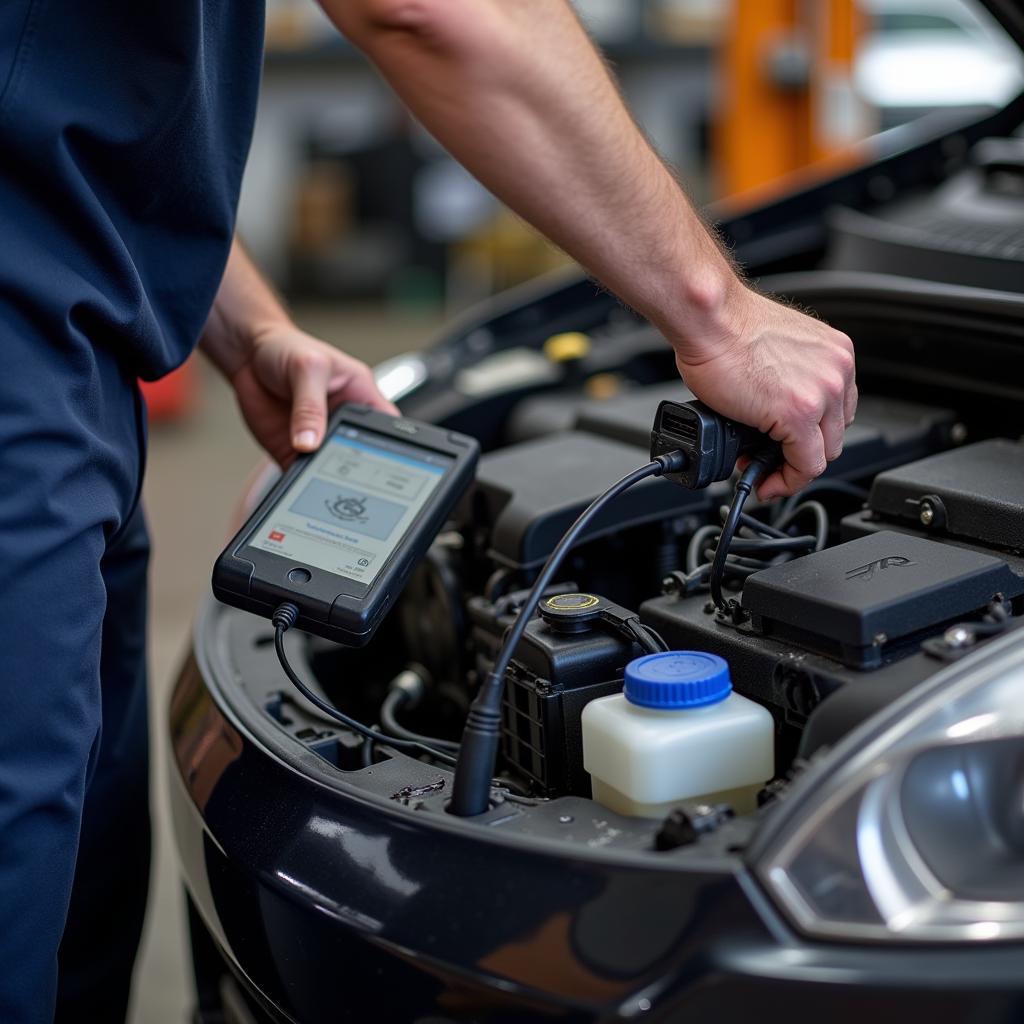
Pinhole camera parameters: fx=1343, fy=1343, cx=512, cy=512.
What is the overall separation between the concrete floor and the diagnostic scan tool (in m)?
0.38

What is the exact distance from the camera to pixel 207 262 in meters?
1.14

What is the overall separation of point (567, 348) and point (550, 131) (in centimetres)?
87

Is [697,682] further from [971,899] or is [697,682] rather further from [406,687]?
[406,687]

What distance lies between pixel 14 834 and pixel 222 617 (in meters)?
0.48

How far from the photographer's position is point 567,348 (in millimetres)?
1757

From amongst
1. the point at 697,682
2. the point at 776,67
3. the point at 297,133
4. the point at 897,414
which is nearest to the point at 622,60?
the point at 297,133

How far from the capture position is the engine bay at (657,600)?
90cm

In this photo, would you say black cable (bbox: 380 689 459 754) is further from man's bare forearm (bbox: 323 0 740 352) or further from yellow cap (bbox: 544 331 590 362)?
yellow cap (bbox: 544 331 590 362)

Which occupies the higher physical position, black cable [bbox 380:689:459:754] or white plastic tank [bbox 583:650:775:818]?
white plastic tank [bbox 583:650:775:818]

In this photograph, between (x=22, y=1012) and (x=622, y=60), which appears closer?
(x=22, y=1012)

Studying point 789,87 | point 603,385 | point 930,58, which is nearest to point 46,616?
point 603,385

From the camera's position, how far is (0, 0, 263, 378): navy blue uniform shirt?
919 millimetres

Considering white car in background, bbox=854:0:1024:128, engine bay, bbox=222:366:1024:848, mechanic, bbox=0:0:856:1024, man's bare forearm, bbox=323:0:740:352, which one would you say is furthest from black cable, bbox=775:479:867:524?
white car in background, bbox=854:0:1024:128

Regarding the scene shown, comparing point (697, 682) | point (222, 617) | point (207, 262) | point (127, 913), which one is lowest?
point (127, 913)
